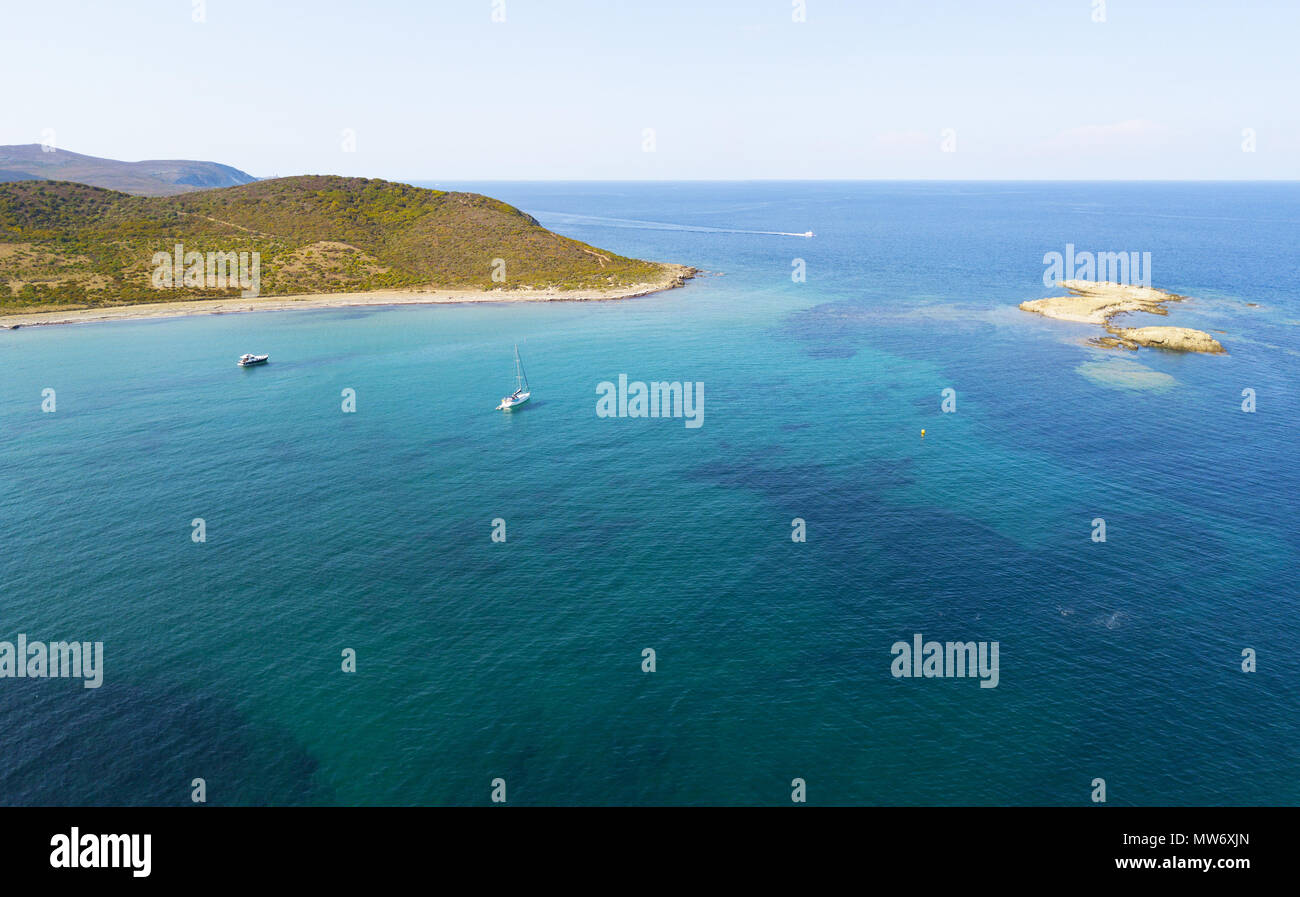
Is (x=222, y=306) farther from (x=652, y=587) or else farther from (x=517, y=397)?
(x=652, y=587)

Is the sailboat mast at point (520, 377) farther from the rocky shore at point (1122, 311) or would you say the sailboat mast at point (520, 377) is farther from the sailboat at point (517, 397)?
the rocky shore at point (1122, 311)

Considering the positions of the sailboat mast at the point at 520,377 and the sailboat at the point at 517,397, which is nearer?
the sailboat at the point at 517,397

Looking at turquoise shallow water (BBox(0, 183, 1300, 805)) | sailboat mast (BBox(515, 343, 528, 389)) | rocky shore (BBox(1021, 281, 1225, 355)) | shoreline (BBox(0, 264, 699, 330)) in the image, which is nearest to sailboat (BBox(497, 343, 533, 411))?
sailboat mast (BBox(515, 343, 528, 389))

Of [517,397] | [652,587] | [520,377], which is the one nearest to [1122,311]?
[520,377]

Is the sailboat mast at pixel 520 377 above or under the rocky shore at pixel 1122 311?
under

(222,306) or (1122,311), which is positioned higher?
(222,306)

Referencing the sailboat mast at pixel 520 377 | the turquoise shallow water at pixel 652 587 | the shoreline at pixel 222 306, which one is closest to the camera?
the turquoise shallow water at pixel 652 587

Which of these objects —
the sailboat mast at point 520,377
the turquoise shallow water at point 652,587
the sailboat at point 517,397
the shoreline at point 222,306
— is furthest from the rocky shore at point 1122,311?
the sailboat at point 517,397

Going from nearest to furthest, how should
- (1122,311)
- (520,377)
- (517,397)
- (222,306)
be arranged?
(517,397) < (520,377) < (1122,311) < (222,306)

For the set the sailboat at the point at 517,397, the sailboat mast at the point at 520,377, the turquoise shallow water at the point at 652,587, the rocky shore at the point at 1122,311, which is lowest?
the turquoise shallow water at the point at 652,587

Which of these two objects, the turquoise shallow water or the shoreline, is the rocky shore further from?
the shoreline
